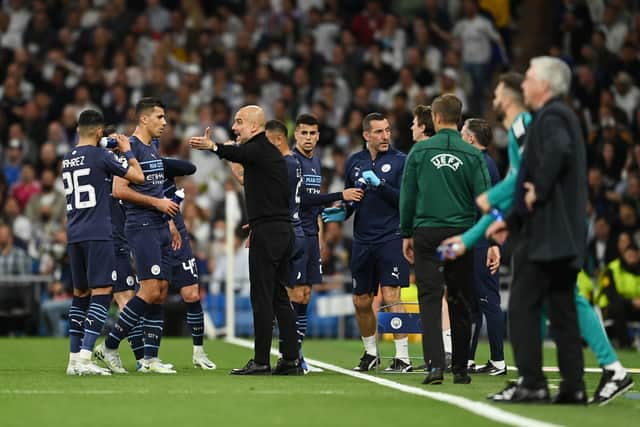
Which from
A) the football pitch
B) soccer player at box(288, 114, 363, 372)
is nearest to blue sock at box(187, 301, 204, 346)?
the football pitch

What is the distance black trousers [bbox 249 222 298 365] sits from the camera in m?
Result: 11.3

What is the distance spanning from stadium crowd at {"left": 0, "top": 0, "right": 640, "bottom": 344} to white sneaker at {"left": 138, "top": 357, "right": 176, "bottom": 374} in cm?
858

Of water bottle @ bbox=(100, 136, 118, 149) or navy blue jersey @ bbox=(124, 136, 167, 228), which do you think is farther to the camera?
navy blue jersey @ bbox=(124, 136, 167, 228)

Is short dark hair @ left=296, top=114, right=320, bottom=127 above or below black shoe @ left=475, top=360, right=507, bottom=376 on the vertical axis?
above

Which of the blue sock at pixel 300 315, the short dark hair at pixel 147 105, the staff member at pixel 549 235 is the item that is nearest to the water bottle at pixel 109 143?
the short dark hair at pixel 147 105

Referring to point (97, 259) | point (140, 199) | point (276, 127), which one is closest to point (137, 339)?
point (97, 259)

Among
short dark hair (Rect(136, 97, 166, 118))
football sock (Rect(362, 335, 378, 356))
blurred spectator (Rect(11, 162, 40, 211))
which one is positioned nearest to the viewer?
short dark hair (Rect(136, 97, 166, 118))

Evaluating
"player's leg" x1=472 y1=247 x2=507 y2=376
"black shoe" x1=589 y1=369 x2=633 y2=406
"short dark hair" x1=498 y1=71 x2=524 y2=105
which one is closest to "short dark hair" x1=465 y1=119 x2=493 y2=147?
"player's leg" x1=472 y1=247 x2=507 y2=376

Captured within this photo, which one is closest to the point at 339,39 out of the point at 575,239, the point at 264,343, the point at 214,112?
the point at 214,112

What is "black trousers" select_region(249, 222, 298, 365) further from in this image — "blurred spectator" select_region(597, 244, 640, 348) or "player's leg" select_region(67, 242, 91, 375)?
"blurred spectator" select_region(597, 244, 640, 348)

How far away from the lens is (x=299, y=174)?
12258 millimetres

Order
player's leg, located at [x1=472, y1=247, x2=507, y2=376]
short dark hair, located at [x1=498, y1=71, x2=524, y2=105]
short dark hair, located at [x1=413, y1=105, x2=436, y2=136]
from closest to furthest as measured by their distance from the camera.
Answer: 1. short dark hair, located at [x1=498, y1=71, x2=524, y2=105]
2. short dark hair, located at [x1=413, y1=105, x2=436, y2=136]
3. player's leg, located at [x1=472, y1=247, x2=507, y2=376]

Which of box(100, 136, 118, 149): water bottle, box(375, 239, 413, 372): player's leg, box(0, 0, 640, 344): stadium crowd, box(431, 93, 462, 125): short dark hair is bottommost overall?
box(375, 239, 413, 372): player's leg

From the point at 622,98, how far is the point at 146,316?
13.1 m
